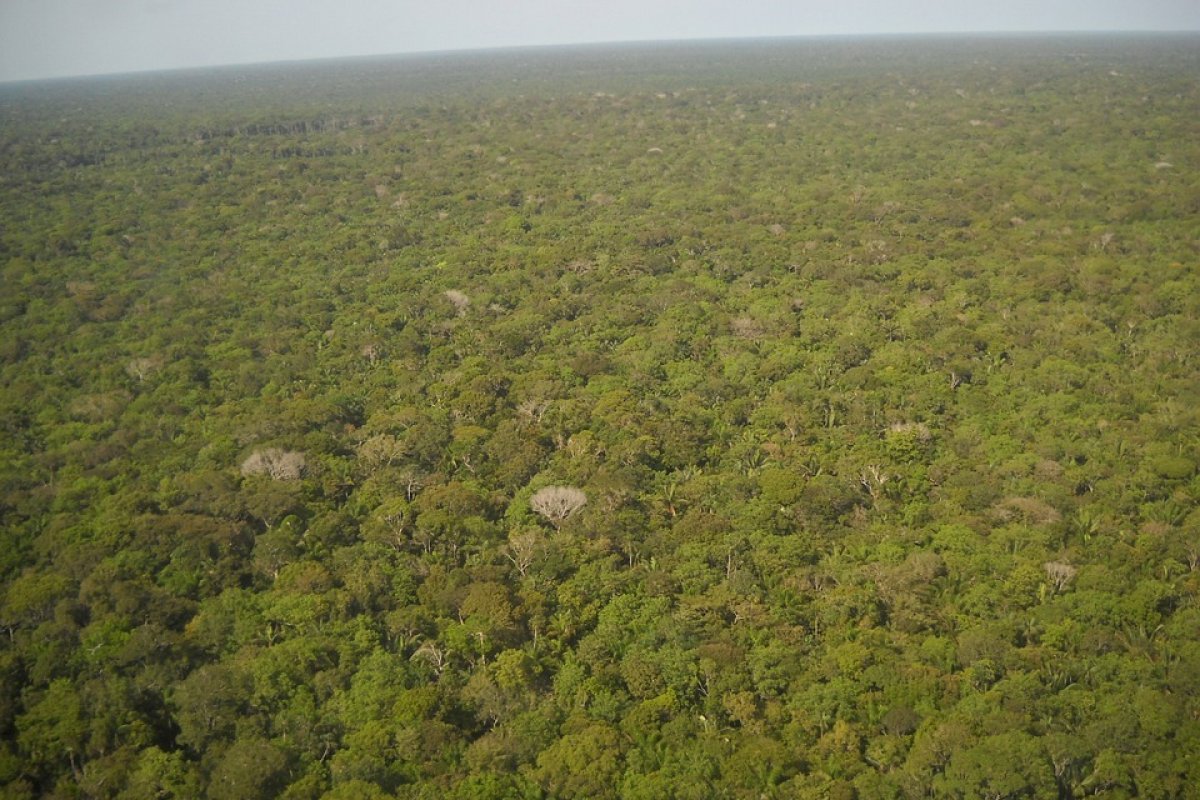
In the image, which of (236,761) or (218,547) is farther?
(218,547)

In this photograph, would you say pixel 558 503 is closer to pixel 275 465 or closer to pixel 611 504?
pixel 611 504

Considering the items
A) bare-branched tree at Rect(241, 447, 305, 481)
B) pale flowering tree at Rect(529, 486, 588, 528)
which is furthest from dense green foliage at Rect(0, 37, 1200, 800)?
bare-branched tree at Rect(241, 447, 305, 481)

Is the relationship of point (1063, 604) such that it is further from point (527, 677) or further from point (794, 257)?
point (794, 257)

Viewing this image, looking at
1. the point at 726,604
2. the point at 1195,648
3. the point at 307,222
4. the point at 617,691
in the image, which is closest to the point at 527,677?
the point at 617,691

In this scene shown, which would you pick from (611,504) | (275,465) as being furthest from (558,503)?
(275,465)

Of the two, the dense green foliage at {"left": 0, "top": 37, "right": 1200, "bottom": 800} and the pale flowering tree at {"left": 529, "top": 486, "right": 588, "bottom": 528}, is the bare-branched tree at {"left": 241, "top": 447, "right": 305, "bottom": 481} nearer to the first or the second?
the dense green foliage at {"left": 0, "top": 37, "right": 1200, "bottom": 800}
